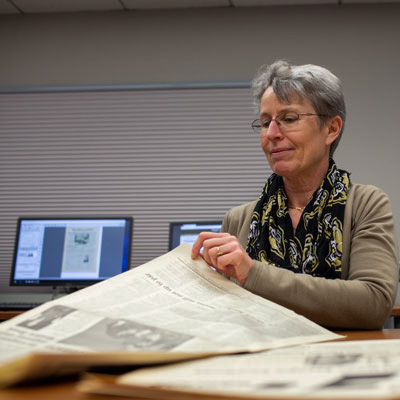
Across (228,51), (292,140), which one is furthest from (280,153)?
(228,51)

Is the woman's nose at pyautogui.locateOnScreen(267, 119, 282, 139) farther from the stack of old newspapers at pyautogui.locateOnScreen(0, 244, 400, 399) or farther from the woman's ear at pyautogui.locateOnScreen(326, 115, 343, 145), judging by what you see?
the stack of old newspapers at pyautogui.locateOnScreen(0, 244, 400, 399)

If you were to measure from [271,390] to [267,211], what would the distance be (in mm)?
1105

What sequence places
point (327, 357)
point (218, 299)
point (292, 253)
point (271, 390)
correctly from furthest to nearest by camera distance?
point (292, 253) → point (218, 299) → point (327, 357) → point (271, 390)

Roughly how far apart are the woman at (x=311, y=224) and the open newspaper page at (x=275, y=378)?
445mm

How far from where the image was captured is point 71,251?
8.61ft

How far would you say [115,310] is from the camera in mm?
624

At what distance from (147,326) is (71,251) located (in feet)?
7.16

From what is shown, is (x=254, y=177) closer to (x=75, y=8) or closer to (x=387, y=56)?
(x=387, y=56)

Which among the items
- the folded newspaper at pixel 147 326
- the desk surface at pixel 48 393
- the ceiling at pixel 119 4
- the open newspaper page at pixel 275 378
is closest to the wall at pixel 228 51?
the ceiling at pixel 119 4

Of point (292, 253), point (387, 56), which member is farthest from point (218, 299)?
point (387, 56)

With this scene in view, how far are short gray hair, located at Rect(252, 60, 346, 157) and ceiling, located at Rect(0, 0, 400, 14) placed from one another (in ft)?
6.84

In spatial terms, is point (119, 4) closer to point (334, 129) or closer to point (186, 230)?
point (186, 230)

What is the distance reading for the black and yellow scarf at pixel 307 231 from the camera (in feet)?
3.92

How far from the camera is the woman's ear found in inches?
55.3
